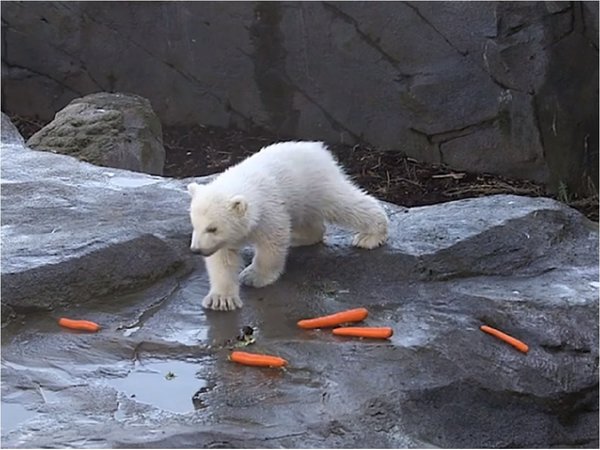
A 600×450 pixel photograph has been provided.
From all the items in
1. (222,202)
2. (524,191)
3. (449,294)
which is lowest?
(524,191)

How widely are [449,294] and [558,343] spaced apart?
52cm

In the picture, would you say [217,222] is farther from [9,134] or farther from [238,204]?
[9,134]

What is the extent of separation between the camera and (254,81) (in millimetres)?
9648

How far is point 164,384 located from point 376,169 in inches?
210

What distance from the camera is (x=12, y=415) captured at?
3.70 meters

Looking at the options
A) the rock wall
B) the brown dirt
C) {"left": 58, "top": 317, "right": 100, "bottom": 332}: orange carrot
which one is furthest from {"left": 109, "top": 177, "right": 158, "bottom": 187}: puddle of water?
the rock wall

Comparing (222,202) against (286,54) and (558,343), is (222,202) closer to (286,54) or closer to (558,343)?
(558,343)

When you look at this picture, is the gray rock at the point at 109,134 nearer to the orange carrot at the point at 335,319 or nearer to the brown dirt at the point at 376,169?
the brown dirt at the point at 376,169

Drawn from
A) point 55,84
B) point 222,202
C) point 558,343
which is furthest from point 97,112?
point 558,343

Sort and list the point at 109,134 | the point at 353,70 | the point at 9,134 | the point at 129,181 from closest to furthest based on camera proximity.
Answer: the point at 129,181 → the point at 9,134 → the point at 109,134 → the point at 353,70

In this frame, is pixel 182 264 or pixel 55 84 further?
pixel 55 84

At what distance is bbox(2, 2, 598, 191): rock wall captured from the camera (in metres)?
8.44

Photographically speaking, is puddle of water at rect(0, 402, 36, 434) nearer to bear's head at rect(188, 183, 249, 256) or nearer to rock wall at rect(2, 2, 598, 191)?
bear's head at rect(188, 183, 249, 256)

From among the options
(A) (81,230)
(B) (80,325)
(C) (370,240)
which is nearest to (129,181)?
(A) (81,230)
